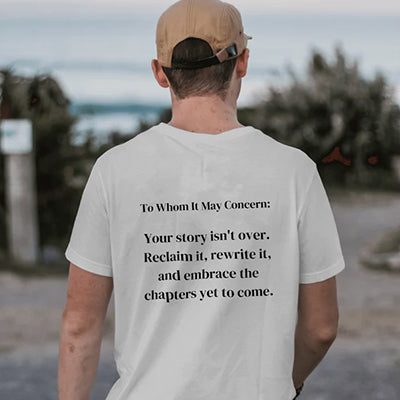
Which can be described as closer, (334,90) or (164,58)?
(164,58)

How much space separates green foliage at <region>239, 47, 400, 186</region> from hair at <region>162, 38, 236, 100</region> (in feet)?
65.0

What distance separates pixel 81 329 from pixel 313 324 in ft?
1.83

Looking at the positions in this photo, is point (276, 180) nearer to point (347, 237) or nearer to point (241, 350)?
point (241, 350)

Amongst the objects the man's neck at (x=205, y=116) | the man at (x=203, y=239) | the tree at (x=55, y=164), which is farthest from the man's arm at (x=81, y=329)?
the tree at (x=55, y=164)

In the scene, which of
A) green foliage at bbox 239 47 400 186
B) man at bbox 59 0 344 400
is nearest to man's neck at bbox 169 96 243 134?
man at bbox 59 0 344 400

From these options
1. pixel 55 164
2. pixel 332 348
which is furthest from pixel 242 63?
pixel 55 164

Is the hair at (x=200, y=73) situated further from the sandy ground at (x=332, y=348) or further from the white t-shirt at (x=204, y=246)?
the sandy ground at (x=332, y=348)

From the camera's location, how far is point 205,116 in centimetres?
168

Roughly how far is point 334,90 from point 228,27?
2089 centimetres

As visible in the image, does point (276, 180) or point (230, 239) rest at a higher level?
point (276, 180)

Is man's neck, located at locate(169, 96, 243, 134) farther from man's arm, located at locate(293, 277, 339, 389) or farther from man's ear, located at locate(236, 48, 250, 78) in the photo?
man's arm, located at locate(293, 277, 339, 389)

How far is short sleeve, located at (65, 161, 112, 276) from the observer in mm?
1669

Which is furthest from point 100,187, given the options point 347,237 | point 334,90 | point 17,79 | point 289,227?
point 334,90

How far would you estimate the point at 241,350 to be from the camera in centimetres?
167
